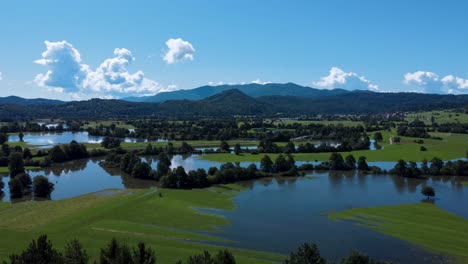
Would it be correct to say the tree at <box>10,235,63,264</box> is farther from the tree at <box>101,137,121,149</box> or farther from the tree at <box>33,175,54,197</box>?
the tree at <box>101,137,121,149</box>

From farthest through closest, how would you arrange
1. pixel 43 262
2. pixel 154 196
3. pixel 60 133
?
pixel 60 133
pixel 154 196
pixel 43 262

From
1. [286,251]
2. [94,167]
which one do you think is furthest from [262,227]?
[94,167]

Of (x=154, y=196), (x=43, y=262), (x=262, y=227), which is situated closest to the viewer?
(x=43, y=262)

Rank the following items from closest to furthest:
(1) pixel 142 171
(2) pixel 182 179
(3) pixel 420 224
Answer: (3) pixel 420 224
(2) pixel 182 179
(1) pixel 142 171

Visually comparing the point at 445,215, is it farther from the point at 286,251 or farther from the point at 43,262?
the point at 43,262

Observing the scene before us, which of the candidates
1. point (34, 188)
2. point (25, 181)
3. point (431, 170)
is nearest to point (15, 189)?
point (34, 188)

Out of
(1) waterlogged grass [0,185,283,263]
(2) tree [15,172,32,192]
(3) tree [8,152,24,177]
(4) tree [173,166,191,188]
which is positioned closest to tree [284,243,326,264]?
(1) waterlogged grass [0,185,283,263]

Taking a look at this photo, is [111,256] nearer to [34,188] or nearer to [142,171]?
[34,188]
